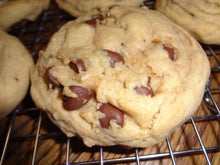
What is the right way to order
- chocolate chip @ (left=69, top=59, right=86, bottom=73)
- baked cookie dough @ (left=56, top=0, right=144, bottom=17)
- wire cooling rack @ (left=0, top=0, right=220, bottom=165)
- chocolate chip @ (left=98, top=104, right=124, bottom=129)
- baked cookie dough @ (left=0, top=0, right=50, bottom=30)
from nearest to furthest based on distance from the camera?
chocolate chip @ (left=98, top=104, right=124, bottom=129) → chocolate chip @ (left=69, top=59, right=86, bottom=73) → wire cooling rack @ (left=0, top=0, right=220, bottom=165) → baked cookie dough @ (left=56, top=0, right=144, bottom=17) → baked cookie dough @ (left=0, top=0, right=50, bottom=30)

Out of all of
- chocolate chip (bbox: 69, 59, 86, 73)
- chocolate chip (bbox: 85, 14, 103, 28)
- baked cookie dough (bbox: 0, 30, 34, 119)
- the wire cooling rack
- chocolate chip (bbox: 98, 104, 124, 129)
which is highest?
chocolate chip (bbox: 85, 14, 103, 28)

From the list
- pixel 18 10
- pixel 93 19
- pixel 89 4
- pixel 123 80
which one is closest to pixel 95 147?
pixel 123 80

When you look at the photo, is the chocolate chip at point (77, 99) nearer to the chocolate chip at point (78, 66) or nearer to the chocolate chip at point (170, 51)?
the chocolate chip at point (78, 66)

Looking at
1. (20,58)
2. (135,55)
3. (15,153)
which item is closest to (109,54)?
(135,55)

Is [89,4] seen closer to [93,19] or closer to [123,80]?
[93,19]

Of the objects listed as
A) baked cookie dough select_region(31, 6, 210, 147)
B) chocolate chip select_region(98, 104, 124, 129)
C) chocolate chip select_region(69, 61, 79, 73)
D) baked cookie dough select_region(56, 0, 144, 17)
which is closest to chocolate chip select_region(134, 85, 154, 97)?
baked cookie dough select_region(31, 6, 210, 147)

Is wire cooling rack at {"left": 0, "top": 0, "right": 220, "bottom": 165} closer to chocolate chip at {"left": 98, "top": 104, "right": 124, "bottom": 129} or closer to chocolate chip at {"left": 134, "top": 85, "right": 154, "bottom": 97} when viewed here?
chocolate chip at {"left": 98, "top": 104, "right": 124, "bottom": 129}
